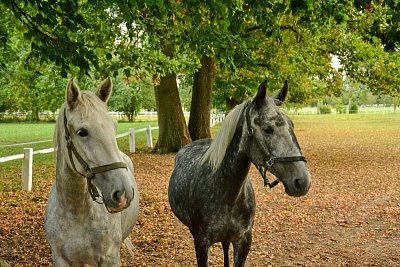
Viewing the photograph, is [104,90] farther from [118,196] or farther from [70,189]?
[118,196]

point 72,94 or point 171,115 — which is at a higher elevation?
point 72,94

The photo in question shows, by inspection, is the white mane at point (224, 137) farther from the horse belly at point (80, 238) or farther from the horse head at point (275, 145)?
the horse belly at point (80, 238)

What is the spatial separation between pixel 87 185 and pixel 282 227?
5097mm

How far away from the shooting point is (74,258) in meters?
3.31

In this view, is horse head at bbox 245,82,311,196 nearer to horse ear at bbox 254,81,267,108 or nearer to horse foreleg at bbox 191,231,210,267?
horse ear at bbox 254,81,267,108

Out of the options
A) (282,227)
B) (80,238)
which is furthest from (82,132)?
(282,227)

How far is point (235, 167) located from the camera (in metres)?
3.85

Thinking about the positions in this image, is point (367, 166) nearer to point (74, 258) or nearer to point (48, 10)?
point (48, 10)

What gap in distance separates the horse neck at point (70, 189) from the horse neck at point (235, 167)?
1.27 metres

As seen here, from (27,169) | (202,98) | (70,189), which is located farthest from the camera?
(202,98)

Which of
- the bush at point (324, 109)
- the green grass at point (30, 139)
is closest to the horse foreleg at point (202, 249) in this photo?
the green grass at point (30, 139)

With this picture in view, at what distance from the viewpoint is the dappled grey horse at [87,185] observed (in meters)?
2.75

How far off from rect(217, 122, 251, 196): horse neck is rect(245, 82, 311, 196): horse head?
17 cm

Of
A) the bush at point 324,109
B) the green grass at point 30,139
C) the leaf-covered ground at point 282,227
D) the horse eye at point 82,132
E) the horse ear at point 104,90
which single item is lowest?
the leaf-covered ground at point 282,227
